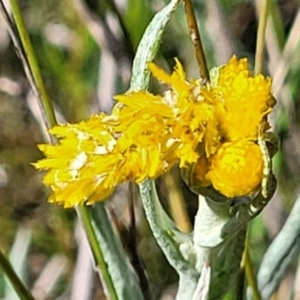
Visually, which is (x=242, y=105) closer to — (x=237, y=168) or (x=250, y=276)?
(x=237, y=168)

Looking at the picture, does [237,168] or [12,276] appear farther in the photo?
[12,276]

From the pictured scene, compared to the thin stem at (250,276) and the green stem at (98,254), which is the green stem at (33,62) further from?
the thin stem at (250,276)

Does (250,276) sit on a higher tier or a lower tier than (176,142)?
lower

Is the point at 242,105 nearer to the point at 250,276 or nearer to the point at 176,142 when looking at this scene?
the point at 176,142

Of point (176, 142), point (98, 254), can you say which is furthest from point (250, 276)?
point (176, 142)

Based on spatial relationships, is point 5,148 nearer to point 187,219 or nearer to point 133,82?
point 187,219

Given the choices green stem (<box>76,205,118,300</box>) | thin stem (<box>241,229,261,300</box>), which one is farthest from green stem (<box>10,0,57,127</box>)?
thin stem (<box>241,229,261,300</box>)

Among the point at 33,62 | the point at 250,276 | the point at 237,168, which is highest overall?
the point at 33,62
